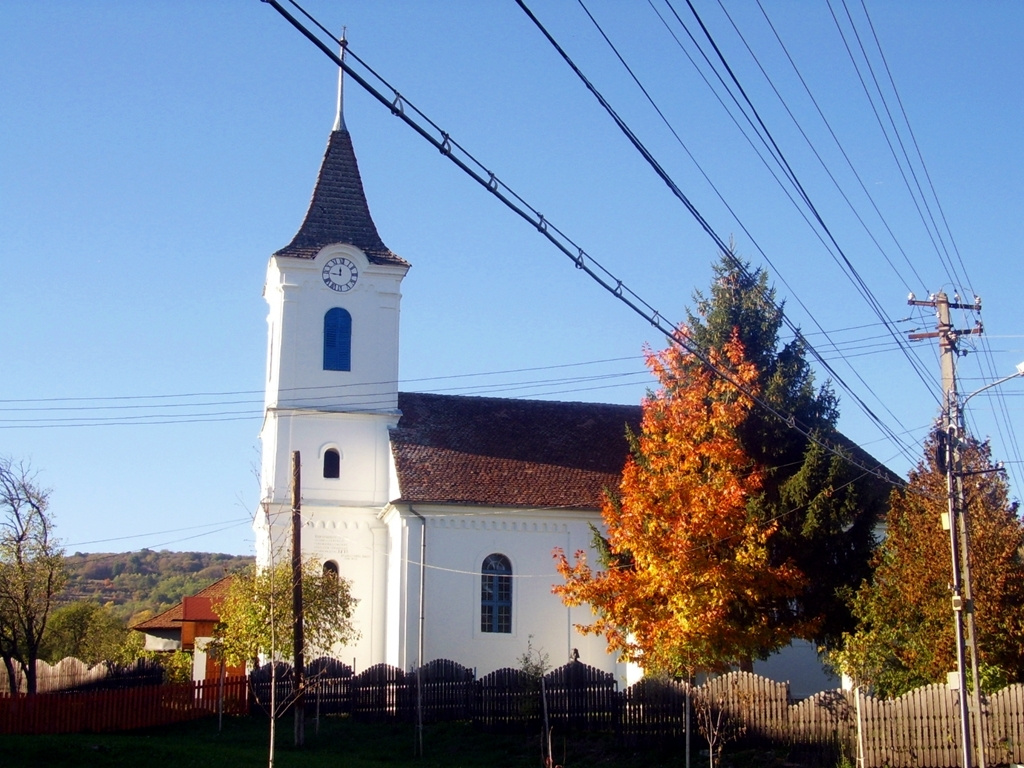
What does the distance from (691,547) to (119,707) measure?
14798 mm

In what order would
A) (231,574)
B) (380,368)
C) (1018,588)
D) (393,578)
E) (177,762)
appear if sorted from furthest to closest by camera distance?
(380,368) → (393,578) → (231,574) → (1018,588) → (177,762)

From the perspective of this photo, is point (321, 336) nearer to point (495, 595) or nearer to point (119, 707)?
point (495, 595)

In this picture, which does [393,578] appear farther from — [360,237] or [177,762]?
[177,762]

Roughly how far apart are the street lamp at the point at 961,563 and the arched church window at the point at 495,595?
54.6 ft

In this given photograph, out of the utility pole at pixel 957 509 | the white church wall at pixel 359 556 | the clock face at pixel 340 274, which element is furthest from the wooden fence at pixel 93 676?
the utility pole at pixel 957 509

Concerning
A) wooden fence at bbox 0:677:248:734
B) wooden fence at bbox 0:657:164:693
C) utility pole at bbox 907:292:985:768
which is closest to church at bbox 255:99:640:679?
wooden fence at bbox 0:657:164:693

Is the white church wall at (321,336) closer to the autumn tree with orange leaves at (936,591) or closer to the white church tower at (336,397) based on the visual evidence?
the white church tower at (336,397)

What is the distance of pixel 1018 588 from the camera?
2452 cm

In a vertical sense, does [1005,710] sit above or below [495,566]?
below

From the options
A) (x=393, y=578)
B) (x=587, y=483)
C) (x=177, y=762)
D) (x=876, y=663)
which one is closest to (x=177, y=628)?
(x=393, y=578)

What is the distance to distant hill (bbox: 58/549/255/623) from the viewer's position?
117062mm

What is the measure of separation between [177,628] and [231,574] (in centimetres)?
2500

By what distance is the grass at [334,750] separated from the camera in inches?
898

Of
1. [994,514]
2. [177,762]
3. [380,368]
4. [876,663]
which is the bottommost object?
[177,762]
